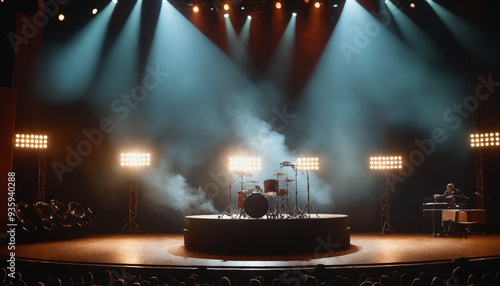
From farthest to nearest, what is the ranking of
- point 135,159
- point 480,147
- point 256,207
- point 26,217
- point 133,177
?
point 133,177 → point 135,159 → point 480,147 → point 26,217 → point 256,207

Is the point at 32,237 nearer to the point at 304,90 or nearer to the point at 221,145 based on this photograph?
the point at 221,145

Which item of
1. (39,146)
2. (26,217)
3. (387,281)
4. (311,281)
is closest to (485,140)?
(387,281)

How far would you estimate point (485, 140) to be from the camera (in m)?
11.3

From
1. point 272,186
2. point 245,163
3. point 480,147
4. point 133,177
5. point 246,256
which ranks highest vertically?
point 480,147

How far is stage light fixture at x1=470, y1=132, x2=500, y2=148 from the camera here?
36.8ft

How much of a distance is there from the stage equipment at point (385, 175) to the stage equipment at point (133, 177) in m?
6.90

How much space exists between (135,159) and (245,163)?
336 cm

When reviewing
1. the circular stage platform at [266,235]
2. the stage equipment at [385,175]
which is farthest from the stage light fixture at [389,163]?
the circular stage platform at [266,235]

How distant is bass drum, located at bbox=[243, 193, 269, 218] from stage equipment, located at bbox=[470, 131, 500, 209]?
6.63m

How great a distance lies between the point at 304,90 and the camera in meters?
12.7

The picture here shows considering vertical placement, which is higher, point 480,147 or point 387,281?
point 480,147

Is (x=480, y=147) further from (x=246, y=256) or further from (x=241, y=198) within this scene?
(x=246, y=256)

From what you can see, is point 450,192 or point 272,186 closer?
point 272,186

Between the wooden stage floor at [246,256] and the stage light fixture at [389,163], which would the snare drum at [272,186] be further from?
the stage light fixture at [389,163]
